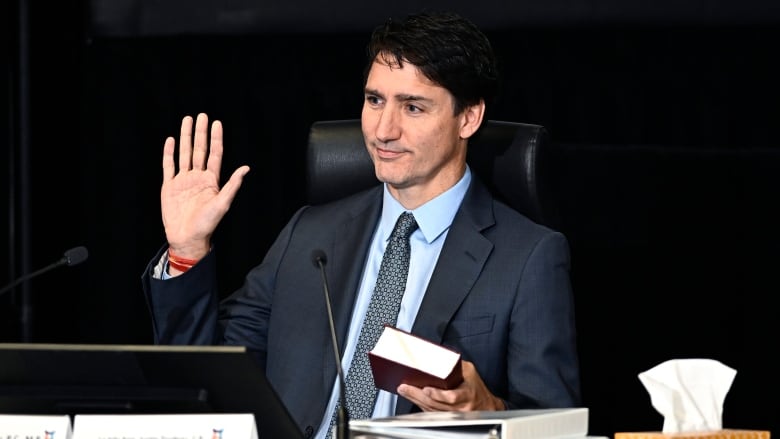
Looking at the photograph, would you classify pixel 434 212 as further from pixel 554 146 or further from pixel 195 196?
pixel 554 146

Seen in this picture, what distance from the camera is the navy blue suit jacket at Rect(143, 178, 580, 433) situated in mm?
2141

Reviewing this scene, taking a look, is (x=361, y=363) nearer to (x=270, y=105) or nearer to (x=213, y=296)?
(x=213, y=296)

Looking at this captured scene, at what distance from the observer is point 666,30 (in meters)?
3.46

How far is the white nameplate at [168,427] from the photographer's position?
1.51 m

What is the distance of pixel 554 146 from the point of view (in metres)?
3.45

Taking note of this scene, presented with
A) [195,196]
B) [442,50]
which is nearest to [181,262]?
[195,196]

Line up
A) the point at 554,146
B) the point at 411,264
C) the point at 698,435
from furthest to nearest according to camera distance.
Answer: the point at 554,146
the point at 411,264
the point at 698,435

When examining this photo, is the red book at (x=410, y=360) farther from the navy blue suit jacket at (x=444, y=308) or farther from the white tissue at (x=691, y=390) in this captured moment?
the navy blue suit jacket at (x=444, y=308)

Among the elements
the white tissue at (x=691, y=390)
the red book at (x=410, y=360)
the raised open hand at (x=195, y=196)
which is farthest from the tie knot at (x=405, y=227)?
the white tissue at (x=691, y=390)

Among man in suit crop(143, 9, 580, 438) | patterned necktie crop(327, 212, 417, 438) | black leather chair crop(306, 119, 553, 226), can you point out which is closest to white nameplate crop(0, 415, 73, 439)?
man in suit crop(143, 9, 580, 438)

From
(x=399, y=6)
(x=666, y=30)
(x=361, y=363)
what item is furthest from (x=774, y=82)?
(x=361, y=363)

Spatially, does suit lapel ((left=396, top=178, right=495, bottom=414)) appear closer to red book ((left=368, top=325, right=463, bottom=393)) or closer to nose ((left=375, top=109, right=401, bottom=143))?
nose ((left=375, top=109, right=401, bottom=143))

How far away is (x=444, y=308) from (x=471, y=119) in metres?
0.38

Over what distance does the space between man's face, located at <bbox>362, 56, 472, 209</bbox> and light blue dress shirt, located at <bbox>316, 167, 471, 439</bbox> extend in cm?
6
